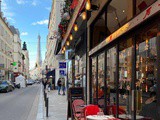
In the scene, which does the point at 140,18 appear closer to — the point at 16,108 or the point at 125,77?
the point at 125,77

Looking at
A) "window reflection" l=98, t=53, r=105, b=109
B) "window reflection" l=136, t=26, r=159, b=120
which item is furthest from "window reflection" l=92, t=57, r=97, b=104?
"window reflection" l=136, t=26, r=159, b=120

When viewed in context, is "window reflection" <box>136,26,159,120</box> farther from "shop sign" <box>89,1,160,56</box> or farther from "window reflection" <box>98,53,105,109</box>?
"window reflection" <box>98,53,105,109</box>

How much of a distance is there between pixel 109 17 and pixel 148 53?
3598 mm

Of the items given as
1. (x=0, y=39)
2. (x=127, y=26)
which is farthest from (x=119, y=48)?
(x=0, y=39)

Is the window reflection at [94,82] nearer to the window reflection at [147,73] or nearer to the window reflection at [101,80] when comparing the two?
the window reflection at [101,80]

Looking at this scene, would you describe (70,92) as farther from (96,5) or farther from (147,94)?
(147,94)

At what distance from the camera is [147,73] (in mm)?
5867

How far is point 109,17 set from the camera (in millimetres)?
9250

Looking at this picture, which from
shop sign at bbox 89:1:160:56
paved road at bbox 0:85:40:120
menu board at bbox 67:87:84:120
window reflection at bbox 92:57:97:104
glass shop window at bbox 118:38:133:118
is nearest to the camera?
shop sign at bbox 89:1:160:56

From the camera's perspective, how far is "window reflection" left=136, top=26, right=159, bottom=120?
5.51 meters

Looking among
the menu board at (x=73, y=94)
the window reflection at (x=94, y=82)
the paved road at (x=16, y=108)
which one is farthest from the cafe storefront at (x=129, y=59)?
the paved road at (x=16, y=108)

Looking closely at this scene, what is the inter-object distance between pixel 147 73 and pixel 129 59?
3.80 feet

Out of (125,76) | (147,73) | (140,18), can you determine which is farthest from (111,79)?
(140,18)

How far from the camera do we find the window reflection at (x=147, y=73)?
5.51 m
